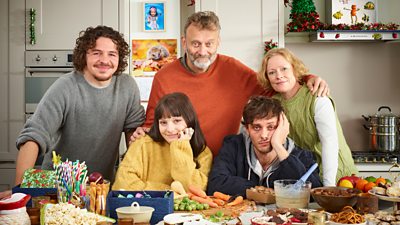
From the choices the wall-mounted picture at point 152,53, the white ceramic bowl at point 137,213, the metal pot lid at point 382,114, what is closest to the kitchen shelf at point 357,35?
the metal pot lid at point 382,114

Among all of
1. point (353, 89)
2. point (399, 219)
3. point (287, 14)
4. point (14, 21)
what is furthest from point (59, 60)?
point (399, 219)

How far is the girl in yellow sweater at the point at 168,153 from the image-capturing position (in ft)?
8.43

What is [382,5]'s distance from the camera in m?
4.92

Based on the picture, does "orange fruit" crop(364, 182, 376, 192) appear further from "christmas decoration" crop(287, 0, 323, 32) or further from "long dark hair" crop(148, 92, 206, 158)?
"christmas decoration" crop(287, 0, 323, 32)

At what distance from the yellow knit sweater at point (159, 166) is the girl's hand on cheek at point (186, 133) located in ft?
0.14

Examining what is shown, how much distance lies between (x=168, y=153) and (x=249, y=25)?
7.36 feet

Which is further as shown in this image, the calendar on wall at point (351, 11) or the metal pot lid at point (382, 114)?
the calendar on wall at point (351, 11)

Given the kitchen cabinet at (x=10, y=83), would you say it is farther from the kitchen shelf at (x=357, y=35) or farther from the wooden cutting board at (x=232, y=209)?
the wooden cutting board at (x=232, y=209)

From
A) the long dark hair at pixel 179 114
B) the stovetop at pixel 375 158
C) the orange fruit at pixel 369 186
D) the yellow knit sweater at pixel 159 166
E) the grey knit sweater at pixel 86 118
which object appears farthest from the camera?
the stovetop at pixel 375 158

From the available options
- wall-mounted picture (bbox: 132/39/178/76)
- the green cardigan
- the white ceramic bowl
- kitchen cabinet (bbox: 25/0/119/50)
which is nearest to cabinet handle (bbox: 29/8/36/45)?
kitchen cabinet (bbox: 25/0/119/50)

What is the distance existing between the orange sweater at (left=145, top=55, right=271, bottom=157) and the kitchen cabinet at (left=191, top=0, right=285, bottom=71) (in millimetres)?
1411

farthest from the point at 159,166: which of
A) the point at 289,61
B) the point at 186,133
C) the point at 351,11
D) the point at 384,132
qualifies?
the point at 351,11

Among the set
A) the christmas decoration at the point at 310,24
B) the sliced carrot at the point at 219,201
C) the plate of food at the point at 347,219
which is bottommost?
the sliced carrot at the point at 219,201

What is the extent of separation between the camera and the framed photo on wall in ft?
16.5
